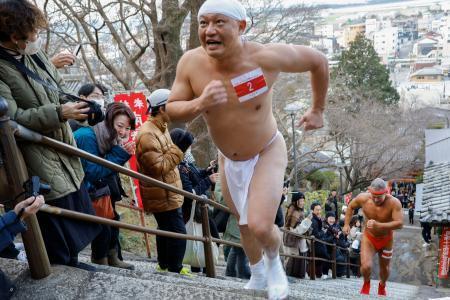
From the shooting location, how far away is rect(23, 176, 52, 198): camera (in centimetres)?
259

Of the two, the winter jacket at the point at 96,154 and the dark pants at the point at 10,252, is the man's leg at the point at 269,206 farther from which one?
the dark pants at the point at 10,252

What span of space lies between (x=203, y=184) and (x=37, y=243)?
297 cm

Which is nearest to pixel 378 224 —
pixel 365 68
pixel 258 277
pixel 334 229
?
pixel 334 229

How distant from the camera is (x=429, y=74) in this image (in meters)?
86.4

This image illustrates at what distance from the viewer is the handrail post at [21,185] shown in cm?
265

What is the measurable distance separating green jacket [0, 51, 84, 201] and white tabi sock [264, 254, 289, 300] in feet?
4.21

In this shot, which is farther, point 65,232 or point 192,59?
point 192,59

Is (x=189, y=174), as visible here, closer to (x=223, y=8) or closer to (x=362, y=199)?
(x=223, y=8)

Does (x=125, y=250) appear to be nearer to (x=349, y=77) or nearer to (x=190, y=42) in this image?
(x=190, y=42)

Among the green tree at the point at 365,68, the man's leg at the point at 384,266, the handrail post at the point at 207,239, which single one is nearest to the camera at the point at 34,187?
the handrail post at the point at 207,239

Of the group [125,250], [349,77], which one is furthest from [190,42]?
[349,77]

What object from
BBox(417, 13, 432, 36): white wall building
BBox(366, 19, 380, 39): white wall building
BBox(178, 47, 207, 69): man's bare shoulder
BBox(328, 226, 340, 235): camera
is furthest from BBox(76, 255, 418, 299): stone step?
BBox(417, 13, 432, 36): white wall building

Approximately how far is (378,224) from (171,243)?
412 cm

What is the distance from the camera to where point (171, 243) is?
4781 millimetres
